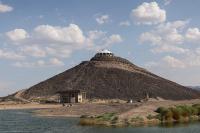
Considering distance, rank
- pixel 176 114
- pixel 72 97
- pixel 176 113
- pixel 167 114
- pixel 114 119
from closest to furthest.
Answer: pixel 114 119, pixel 167 114, pixel 176 114, pixel 176 113, pixel 72 97

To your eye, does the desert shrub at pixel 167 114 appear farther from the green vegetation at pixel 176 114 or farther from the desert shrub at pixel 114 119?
the desert shrub at pixel 114 119

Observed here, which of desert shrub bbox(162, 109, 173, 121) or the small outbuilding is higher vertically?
the small outbuilding

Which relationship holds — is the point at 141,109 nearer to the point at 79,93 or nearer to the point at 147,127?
the point at 147,127

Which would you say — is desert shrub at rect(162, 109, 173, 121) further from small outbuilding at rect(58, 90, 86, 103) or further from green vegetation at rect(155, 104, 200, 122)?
small outbuilding at rect(58, 90, 86, 103)

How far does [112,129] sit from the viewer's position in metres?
72.9

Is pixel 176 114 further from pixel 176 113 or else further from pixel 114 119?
pixel 114 119

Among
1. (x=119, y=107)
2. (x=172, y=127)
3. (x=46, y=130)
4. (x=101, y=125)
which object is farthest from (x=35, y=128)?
(x=119, y=107)

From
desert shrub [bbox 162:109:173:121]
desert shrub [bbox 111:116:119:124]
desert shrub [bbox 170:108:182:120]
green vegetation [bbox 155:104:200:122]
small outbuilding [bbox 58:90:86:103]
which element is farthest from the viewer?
small outbuilding [bbox 58:90:86:103]

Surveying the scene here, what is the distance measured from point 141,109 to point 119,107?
93.0ft

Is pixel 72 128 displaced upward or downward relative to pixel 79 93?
downward

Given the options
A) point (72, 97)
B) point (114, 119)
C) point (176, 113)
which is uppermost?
point (72, 97)

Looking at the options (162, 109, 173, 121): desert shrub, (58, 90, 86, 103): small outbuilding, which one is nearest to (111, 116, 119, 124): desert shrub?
(162, 109, 173, 121): desert shrub

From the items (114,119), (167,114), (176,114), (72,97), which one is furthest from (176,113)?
(72,97)

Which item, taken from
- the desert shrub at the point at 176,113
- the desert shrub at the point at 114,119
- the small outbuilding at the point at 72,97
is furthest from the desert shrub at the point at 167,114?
the small outbuilding at the point at 72,97
